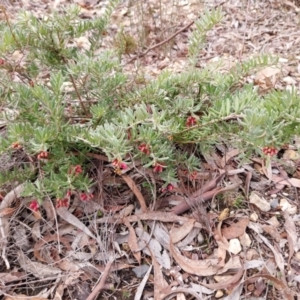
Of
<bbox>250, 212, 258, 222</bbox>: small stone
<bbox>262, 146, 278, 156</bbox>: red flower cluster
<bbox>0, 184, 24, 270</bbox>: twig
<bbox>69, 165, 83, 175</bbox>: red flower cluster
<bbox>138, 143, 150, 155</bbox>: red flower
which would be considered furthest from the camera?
<bbox>250, 212, 258, 222</bbox>: small stone

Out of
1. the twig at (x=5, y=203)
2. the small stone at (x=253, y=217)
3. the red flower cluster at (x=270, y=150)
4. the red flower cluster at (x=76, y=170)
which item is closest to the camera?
the red flower cluster at (x=270, y=150)

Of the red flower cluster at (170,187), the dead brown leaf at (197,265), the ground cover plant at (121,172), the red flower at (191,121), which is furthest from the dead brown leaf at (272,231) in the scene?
the red flower at (191,121)

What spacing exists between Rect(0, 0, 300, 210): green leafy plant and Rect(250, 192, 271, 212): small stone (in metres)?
0.23

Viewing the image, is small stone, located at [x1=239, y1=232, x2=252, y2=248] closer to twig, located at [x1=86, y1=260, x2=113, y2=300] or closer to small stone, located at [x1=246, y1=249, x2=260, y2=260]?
small stone, located at [x1=246, y1=249, x2=260, y2=260]

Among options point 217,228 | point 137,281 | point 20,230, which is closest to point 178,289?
point 137,281

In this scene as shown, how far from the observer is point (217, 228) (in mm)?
1576

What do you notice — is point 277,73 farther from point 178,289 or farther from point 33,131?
point 33,131

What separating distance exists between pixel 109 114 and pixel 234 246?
602 mm

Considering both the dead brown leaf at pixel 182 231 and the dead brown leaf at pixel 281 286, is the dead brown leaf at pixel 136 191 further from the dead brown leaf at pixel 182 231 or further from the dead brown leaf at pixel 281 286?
the dead brown leaf at pixel 281 286

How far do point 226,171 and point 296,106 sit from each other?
564mm

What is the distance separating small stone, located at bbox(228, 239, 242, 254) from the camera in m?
1.54

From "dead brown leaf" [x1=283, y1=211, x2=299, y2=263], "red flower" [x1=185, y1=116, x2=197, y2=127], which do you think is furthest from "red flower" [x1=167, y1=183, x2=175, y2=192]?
"dead brown leaf" [x1=283, y1=211, x2=299, y2=263]

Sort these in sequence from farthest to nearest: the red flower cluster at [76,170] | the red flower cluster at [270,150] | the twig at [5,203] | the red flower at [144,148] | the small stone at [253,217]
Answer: the small stone at [253,217] < the twig at [5,203] < the red flower cluster at [76,170] < the red flower at [144,148] < the red flower cluster at [270,150]

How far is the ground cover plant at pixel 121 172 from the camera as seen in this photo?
1.37 metres
